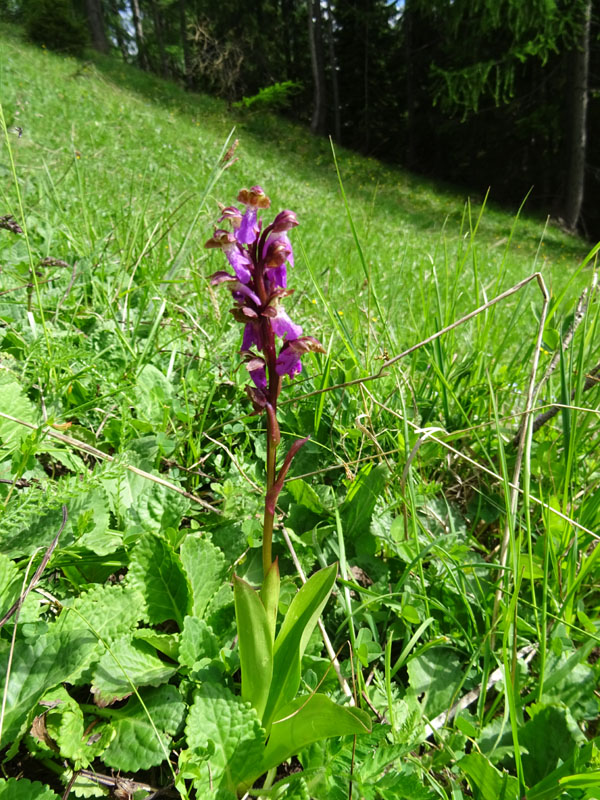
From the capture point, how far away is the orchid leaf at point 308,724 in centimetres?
68

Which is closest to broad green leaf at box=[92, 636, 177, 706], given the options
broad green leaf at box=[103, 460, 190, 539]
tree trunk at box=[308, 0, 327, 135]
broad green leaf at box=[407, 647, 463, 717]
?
broad green leaf at box=[103, 460, 190, 539]

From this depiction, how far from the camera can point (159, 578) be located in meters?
1.00

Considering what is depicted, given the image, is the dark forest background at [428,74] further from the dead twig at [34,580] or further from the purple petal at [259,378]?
the dead twig at [34,580]

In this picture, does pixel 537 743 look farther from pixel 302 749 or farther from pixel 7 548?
pixel 7 548

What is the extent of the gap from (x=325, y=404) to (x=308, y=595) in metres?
0.89

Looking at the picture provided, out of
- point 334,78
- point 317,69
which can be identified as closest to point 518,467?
point 317,69

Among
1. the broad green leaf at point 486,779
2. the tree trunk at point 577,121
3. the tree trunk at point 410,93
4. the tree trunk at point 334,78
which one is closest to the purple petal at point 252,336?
the broad green leaf at point 486,779

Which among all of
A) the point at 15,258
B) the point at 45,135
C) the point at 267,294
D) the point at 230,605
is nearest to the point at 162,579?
the point at 230,605

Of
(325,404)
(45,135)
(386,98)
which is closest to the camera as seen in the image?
(325,404)

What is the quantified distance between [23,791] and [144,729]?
0.62 feet

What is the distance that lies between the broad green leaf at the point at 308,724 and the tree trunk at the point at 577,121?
53.7ft

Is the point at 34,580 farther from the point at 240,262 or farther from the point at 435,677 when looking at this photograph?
the point at 435,677

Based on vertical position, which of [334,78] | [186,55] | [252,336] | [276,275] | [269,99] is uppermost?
[334,78]

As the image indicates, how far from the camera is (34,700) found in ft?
2.48
